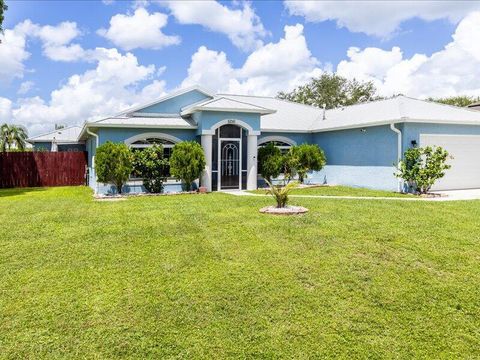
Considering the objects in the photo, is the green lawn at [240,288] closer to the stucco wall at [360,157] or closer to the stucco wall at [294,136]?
the stucco wall at [360,157]

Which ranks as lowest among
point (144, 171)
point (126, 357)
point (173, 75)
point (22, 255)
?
point (126, 357)

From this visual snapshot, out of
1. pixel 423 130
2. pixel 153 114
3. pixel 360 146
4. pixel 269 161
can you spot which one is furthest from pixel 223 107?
pixel 423 130

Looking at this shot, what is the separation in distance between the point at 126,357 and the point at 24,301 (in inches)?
85.8

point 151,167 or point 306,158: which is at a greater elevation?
point 306,158

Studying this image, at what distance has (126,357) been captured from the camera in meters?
4.54

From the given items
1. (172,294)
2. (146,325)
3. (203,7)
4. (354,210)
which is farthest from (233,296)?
(203,7)

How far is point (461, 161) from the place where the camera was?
1888cm

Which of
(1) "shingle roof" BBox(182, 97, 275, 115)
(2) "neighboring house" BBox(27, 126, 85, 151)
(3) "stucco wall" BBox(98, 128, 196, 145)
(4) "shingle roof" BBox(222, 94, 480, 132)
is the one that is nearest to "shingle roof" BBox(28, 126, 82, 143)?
(2) "neighboring house" BBox(27, 126, 85, 151)

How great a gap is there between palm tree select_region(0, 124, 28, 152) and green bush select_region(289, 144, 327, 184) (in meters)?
36.8

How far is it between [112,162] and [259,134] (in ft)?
23.6

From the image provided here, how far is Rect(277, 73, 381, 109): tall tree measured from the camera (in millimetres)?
50406

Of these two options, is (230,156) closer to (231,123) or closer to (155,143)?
(231,123)

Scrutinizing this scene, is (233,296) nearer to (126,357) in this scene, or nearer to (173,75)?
(126,357)

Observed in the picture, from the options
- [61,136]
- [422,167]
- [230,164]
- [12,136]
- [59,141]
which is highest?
[12,136]
